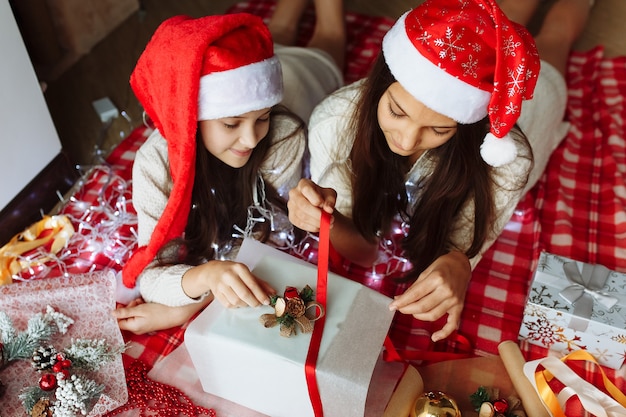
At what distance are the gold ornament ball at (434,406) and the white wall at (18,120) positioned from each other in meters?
0.99

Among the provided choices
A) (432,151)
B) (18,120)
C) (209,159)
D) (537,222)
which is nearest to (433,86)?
(432,151)

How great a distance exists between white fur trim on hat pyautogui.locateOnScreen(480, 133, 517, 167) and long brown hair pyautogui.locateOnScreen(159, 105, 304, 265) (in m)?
0.43

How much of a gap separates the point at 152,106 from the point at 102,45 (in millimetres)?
1056

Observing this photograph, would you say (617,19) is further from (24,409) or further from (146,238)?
(24,409)

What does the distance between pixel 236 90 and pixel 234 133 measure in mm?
98

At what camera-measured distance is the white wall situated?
1.17 meters

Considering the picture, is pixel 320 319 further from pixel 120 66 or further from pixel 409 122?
pixel 120 66

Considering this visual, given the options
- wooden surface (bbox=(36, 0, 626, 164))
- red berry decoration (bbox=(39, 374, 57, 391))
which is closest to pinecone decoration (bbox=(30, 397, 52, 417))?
red berry decoration (bbox=(39, 374, 57, 391))

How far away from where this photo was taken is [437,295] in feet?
2.96

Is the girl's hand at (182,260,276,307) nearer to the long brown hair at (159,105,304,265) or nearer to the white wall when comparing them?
the long brown hair at (159,105,304,265)

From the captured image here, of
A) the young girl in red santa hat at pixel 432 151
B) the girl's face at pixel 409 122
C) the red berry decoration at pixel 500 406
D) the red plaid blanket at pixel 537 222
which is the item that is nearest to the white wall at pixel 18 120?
the red plaid blanket at pixel 537 222

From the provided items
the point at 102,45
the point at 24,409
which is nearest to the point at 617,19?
the point at 102,45

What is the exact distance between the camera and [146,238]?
1126 mm

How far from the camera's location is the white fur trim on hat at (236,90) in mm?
911
